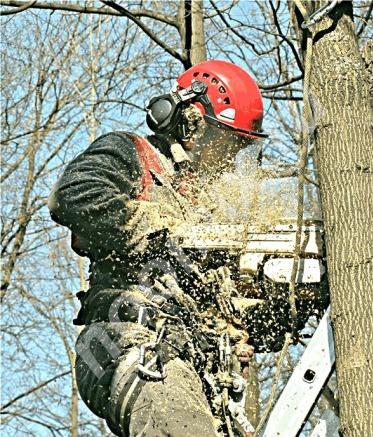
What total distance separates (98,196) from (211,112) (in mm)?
1330

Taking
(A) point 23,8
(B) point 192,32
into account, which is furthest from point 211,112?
(A) point 23,8

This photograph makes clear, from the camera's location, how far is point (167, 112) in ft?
23.1

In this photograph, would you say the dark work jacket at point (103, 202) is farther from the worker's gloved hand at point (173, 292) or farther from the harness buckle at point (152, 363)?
the harness buckle at point (152, 363)

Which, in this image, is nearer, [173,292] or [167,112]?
[173,292]

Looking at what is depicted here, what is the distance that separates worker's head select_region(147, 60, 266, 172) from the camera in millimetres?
7094

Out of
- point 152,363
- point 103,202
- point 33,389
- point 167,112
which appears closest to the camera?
point 152,363

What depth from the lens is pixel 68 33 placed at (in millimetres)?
14055

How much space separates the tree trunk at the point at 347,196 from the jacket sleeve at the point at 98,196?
58.2 inches

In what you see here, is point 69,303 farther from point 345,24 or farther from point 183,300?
point 345,24

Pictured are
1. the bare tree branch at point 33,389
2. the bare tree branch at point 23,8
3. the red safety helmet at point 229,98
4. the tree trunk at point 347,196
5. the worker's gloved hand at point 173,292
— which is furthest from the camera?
the bare tree branch at point 33,389

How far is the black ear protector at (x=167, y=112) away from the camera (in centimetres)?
702

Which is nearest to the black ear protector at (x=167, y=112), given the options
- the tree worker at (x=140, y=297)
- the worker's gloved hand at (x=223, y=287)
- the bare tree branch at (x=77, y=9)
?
the tree worker at (x=140, y=297)

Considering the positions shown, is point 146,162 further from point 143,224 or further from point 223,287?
point 223,287

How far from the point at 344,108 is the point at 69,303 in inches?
443
